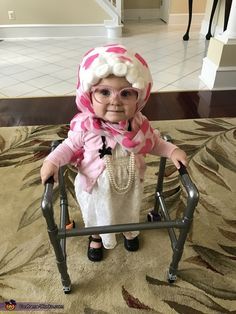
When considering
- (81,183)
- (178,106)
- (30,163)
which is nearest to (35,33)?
(178,106)

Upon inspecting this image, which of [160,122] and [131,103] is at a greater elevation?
[131,103]

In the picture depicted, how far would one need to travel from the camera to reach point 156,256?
3.20 feet

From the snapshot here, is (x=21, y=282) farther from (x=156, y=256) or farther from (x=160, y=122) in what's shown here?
(x=160, y=122)

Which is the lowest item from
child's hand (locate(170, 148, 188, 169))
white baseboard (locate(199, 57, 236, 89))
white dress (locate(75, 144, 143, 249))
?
white baseboard (locate(199, 57, 236, 89))

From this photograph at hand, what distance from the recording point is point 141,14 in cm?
483

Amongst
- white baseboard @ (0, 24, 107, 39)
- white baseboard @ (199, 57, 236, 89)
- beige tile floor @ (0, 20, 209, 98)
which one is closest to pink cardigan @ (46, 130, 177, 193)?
beige tile floor @ (0, 20, 209, 98)

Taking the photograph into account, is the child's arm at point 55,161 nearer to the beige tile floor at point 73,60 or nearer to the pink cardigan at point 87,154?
the pink cardigan at point 87,154

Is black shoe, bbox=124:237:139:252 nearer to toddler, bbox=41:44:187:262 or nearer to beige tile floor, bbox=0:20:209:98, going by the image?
toddler, bbox=41:44:187:262

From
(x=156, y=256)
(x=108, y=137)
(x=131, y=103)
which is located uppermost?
(x=131, y=103)

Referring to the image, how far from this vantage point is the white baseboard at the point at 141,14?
4.78 metres

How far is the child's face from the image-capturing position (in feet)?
2.08

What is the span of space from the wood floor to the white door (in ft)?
9.23

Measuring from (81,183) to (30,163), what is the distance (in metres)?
0.69

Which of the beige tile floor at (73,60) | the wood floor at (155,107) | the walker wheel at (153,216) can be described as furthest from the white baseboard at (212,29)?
the walker wheel at (153,216)
